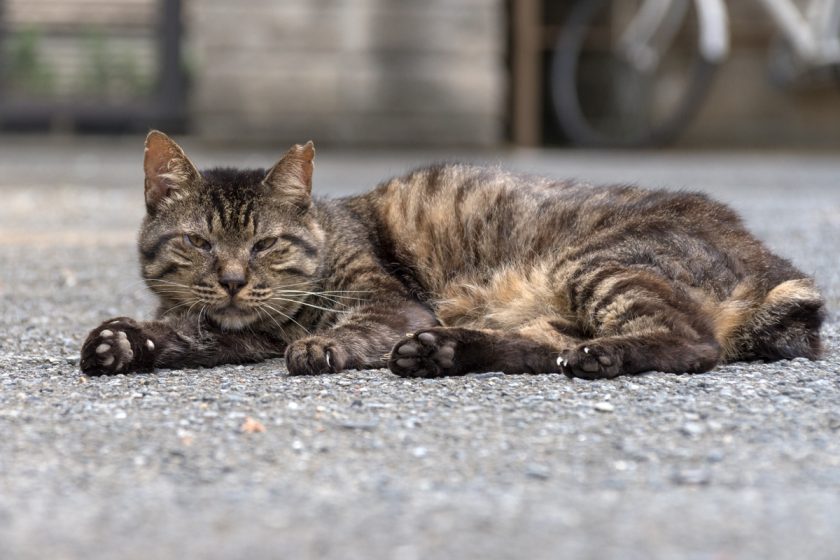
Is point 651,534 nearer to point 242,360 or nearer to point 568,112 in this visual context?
point 242,360

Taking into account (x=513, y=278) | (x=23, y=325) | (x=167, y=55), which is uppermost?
(x=167, y=55)

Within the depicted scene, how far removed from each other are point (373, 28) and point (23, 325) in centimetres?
644

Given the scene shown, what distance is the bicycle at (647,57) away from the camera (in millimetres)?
9727

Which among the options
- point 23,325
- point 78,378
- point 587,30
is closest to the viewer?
point 78,378

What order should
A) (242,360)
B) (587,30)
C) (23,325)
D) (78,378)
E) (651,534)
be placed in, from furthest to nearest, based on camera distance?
(587,30) → (23,325) → (242,360) → (78,378) → (651,534)

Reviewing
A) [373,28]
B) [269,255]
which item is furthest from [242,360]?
[373,28]

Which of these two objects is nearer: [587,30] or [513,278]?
[513,278]

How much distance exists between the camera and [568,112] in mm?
10750

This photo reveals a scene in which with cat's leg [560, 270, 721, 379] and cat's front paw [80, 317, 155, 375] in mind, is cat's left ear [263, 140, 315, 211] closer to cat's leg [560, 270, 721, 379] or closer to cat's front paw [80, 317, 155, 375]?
cat's front paw [80, 317, 155, 375]

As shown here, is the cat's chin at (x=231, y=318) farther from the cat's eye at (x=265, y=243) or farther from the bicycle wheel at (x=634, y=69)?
the bicycle wheel at (x=634, y=69)

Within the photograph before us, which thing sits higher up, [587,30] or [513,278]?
[587,30]

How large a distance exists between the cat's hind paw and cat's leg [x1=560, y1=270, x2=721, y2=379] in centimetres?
32

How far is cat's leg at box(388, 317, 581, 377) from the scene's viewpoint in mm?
3236

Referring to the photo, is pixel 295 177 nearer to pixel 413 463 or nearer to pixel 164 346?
pixel 164 346
